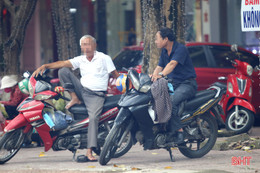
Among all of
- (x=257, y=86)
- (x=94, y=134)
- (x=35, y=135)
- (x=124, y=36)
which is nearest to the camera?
(x=94, y=134)

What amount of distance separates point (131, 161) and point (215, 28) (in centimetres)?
1120

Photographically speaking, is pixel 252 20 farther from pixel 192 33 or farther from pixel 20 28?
pixel 192 33

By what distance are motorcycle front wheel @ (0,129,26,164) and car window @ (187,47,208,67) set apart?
4.50m

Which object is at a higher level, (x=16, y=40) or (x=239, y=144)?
(x=16, y=40)

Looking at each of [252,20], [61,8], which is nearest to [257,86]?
[252,20]

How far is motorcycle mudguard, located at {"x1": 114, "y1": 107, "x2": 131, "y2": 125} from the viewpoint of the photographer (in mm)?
8312

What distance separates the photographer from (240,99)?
36.8 ft

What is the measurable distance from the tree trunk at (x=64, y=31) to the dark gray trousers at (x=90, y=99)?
4562 millimetres

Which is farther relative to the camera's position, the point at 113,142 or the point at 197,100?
the point at 197,100

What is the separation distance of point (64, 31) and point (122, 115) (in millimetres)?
5590

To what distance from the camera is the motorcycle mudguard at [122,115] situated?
8.31 m

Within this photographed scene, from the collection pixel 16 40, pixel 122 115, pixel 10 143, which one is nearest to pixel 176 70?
pixel 122 115

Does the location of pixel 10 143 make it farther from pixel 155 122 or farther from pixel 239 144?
pixel 239 144

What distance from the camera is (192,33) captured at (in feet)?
63.0
